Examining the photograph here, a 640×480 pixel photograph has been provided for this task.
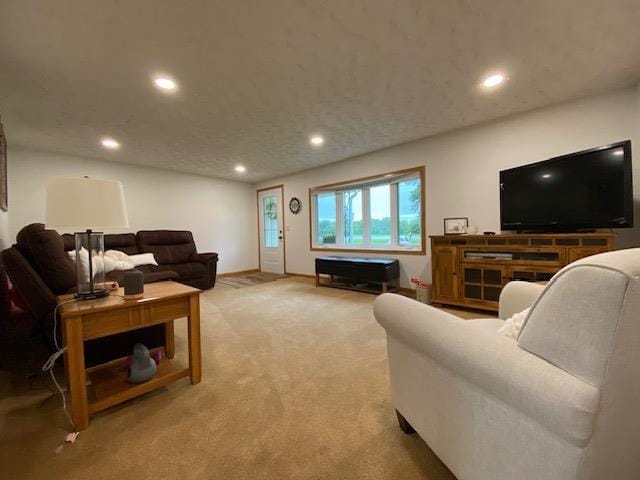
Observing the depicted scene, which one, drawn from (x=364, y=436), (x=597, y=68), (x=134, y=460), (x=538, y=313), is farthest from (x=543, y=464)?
(x=597, y=68)

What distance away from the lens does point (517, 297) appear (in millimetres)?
1526

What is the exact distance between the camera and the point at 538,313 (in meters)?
0.70

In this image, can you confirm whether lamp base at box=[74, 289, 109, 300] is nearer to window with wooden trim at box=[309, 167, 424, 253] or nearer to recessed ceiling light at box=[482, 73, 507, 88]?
recessed ceiling light at box=[482, 73, 507, 88]

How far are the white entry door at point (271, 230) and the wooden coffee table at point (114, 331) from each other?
437 cm

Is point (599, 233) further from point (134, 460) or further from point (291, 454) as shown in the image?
point (134, 460)

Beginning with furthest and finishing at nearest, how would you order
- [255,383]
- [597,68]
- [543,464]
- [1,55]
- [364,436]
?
[597,68]
[1,55]
[255,383]
[364,436]
[543,464]

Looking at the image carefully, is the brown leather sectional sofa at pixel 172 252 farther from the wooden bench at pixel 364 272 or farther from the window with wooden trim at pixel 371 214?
the window with wooden trim at pixel 371 214

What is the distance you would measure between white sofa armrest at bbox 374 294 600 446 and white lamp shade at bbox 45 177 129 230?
1592mm

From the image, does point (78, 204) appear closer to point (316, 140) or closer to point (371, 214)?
point (316, 140)

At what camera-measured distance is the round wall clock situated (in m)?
5.79

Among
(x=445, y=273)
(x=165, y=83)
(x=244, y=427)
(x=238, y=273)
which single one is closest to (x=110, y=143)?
(x=165, y=83)

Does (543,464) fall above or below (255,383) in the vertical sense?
above

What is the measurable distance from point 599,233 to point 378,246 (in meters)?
2.73

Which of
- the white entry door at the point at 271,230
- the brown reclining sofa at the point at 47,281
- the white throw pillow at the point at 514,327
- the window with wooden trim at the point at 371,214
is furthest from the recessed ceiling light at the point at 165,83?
the white entry door at the point at 271,230
